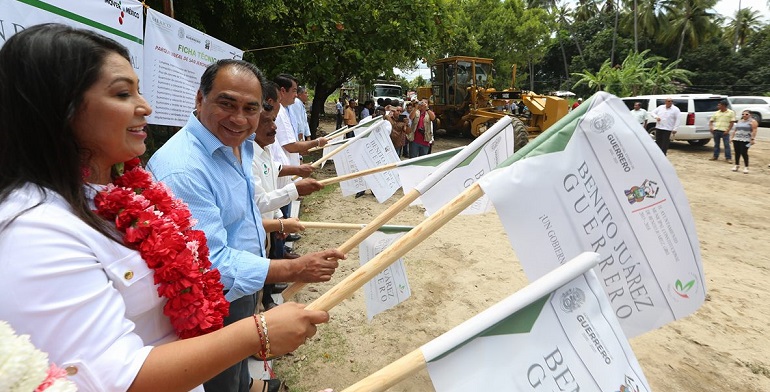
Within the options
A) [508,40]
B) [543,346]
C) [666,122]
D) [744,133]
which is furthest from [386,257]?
[508,40]

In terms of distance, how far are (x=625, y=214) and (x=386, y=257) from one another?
91 cm

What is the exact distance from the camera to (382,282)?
264cm

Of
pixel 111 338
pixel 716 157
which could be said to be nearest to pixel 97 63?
pixel 111 338

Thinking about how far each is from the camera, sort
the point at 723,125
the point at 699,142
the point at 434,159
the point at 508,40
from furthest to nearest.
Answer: the point at 508,40
the point at 699,142
the point at 723,125
the point at 434,159

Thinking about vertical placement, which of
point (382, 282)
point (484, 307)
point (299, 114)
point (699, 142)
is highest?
point (299, 114)

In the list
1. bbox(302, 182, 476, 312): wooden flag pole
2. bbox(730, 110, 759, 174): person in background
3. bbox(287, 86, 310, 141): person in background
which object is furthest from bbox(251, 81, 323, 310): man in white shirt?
bbox(730, 110, 759, 174): person in background

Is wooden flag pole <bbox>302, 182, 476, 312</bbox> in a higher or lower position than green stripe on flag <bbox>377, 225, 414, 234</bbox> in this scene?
higher

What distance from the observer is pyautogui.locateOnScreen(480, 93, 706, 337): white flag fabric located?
4.99ft

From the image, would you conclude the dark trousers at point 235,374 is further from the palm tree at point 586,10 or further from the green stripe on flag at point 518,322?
the palm tree at point 586,10

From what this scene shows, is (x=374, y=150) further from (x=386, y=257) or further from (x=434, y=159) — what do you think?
(x=386, y=257)

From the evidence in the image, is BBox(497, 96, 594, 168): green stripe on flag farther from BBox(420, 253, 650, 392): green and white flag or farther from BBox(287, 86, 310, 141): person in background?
BBox(287, 86, 310, 141): person in background

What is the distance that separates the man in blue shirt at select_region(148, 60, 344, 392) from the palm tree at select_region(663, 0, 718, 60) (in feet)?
142

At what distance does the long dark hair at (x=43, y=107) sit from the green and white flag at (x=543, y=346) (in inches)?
33.4

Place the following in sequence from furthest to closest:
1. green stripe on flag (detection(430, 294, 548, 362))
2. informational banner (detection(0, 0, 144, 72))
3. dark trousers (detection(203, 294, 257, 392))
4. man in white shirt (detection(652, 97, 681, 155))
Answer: man in white shirt (detection(652, 97, 681, 155)), informational banner (detection(0, 0, 144, 72)), dark trousers (detection(203, 294, 257, 392)), green stripe on flag (detection(430, 294, 548, 362))
